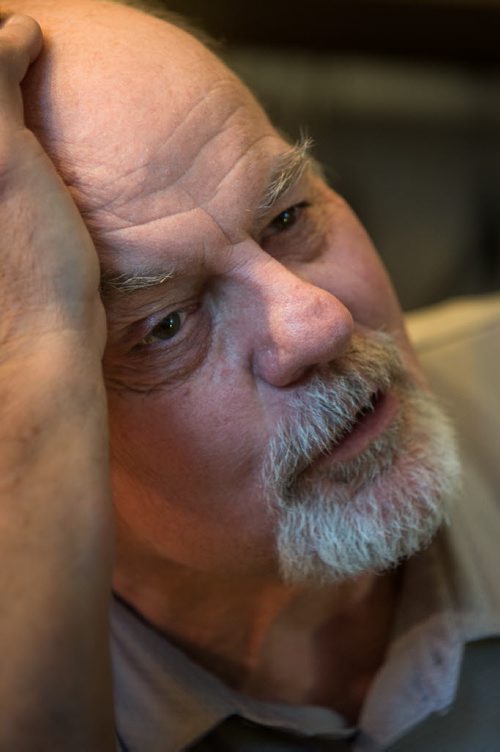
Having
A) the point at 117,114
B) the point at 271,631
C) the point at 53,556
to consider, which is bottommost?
the point at 271,631

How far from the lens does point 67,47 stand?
0.99 metres

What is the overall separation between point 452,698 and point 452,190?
1.69 metres

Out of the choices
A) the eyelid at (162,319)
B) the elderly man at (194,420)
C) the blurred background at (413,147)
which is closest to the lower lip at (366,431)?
the elderly man at (194,420)

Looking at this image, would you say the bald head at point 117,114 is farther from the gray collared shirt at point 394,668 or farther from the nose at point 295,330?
the gray collared shirt at point 394,668

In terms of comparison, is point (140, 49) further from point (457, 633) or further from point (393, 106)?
point (393, 106)

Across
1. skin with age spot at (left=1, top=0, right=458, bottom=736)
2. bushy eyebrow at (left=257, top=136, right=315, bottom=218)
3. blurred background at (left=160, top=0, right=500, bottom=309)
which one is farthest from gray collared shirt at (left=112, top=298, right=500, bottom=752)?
blurred background at (left=160, top=0, right=500, bottom=309)

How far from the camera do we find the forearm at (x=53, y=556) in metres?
0.73

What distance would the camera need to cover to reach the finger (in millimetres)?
898

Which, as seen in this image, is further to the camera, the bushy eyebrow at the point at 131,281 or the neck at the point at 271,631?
the neck at the point at 271,631

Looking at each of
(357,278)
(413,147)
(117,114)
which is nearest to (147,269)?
(117,114)

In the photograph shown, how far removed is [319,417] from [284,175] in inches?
10.6

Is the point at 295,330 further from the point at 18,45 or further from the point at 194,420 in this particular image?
the point at 18,45

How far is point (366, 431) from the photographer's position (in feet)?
3.31

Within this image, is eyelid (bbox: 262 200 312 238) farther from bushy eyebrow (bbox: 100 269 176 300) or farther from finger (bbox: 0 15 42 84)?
finger (bbox: 0 15 42 84)
